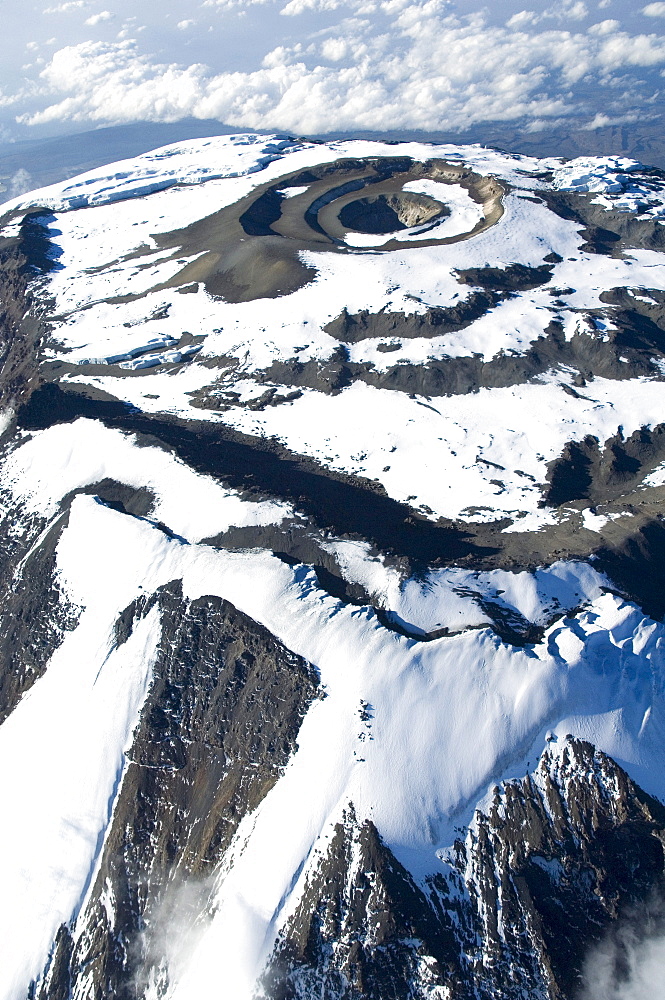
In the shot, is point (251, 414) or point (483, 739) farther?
Answer: point (251, 414)

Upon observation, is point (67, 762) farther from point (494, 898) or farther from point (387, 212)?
point (387, 212)

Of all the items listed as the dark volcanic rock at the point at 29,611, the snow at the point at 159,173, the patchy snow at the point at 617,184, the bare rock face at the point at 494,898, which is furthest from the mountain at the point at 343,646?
the snow at the point at 159,173

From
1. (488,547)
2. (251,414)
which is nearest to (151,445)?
(251,414)

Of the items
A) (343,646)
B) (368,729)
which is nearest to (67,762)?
(343,646)

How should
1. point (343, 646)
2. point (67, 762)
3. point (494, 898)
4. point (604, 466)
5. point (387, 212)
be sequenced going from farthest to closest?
1. point (387, 212)
2. point (604, 466)
3. point (67, 762)
4. point (343, 646)
5. point (494, 898)

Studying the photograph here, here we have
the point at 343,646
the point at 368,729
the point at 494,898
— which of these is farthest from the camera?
the point at 343,646

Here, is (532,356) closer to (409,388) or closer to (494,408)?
(494,408)
